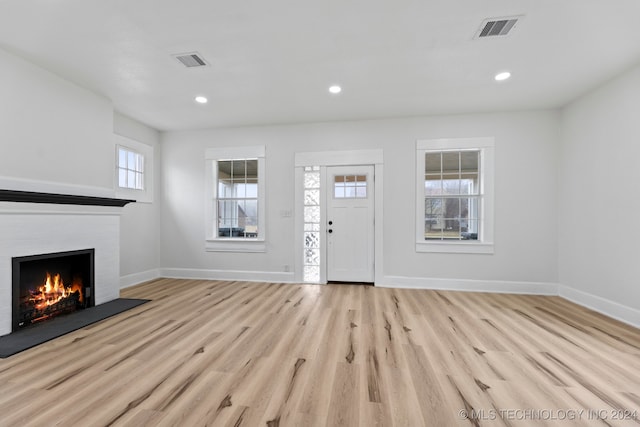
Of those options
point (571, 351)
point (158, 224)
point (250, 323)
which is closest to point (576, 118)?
point (571, 351)

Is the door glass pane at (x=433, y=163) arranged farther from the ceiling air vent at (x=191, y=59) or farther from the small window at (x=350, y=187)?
the ceiling air vent at (x=191, y=59)

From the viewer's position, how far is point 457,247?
449cm

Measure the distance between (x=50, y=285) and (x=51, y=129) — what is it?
1780mm

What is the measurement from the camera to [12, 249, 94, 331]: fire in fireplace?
9.43ft

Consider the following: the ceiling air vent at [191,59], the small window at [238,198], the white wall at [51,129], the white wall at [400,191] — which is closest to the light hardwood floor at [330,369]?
the white wall at [400,191]

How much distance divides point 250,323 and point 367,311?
1.40 m

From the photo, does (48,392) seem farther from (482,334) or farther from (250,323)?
(482,334)

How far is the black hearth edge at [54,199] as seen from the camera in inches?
106

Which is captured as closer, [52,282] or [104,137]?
[52,282]

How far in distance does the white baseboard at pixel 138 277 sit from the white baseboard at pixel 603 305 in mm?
6659

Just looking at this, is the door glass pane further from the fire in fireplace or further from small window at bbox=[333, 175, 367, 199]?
the fire in fireplace

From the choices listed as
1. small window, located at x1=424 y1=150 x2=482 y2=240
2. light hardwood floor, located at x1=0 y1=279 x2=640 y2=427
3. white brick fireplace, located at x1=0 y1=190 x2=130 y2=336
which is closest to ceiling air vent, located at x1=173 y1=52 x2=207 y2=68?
white brick fireplace, located at x1=0 y1=190 x2=130 y2=336

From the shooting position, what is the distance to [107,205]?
12.3ft

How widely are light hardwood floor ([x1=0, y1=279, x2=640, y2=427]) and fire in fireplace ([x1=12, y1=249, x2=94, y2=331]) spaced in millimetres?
671
